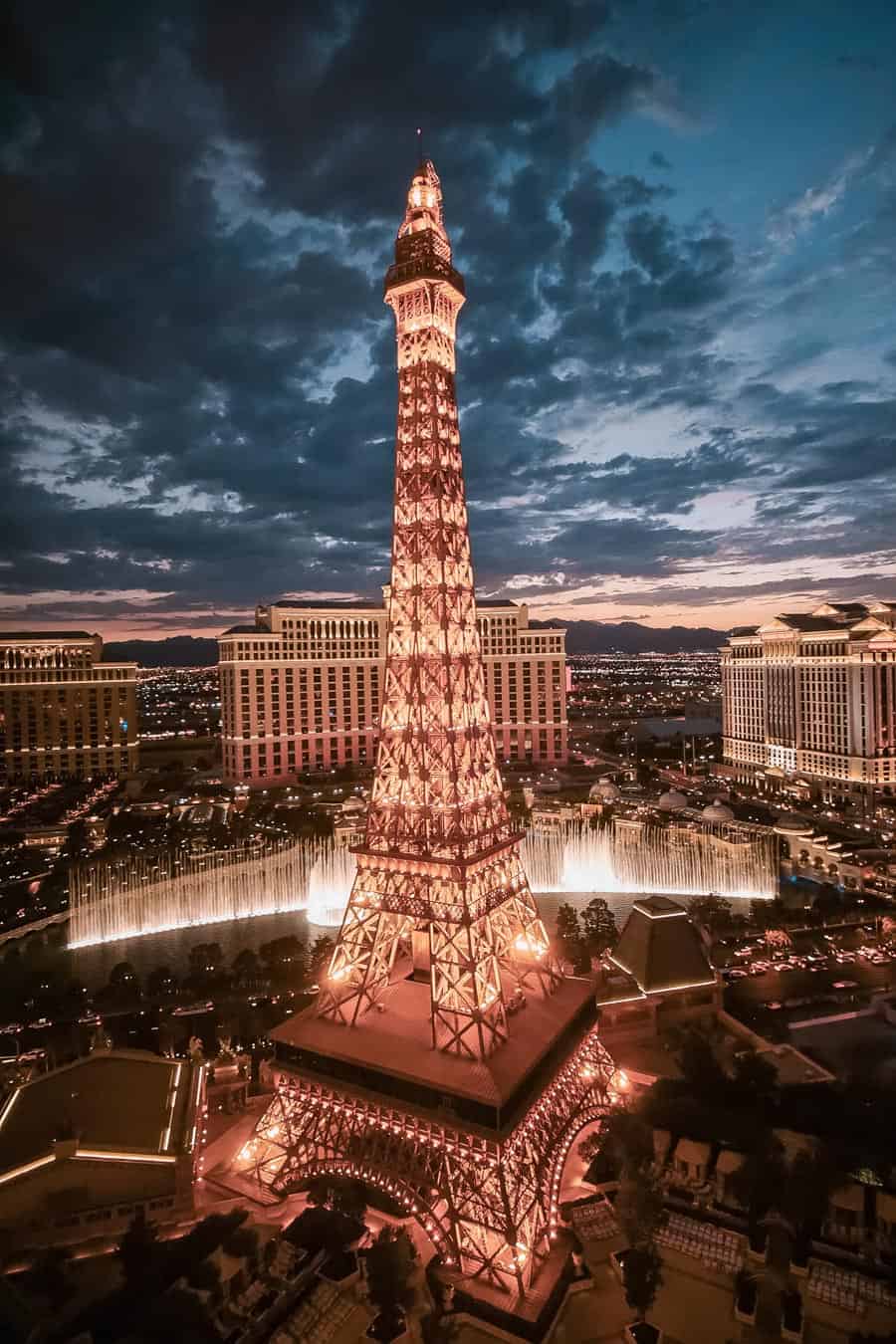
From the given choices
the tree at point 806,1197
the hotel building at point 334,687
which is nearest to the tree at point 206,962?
the tree at point 806,1197

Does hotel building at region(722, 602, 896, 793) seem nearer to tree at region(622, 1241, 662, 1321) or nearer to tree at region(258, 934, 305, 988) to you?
tree at region(258, 934, 305, 988)

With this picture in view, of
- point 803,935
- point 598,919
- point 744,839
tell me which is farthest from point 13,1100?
point 744,839

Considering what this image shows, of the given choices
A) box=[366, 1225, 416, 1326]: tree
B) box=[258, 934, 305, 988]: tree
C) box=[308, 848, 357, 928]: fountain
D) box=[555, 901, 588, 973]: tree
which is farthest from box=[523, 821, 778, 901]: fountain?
box=[366, 1225, 416, 1326]: tree

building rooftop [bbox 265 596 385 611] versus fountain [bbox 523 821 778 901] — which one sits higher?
building rooftop [bbox 265 596 385 611]

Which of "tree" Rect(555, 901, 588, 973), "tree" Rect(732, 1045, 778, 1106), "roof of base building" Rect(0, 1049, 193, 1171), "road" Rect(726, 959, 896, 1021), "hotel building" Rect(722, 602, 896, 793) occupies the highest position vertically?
"hotel building" Rect(722, 602, 896, 793)

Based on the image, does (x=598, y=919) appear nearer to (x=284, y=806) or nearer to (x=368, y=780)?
(x=284, y=806)

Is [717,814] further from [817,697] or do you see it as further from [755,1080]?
[755,1080]

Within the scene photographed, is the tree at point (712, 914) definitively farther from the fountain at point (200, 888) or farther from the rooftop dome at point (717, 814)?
the fountain at point (200, 888)
